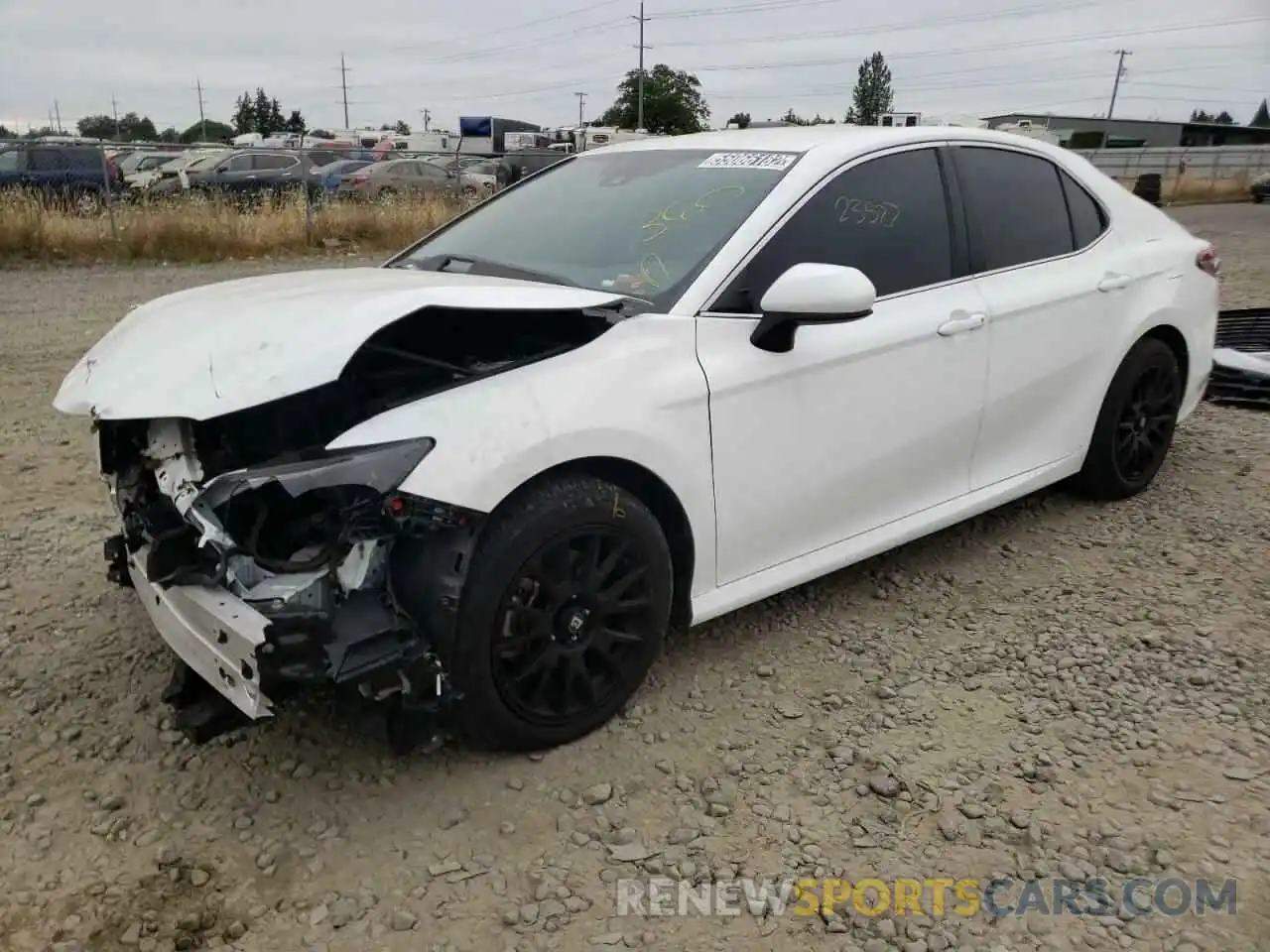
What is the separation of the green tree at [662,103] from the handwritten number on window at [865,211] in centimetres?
6121

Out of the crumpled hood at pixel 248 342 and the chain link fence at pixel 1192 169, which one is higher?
the chain link fence at pixel 1192 169

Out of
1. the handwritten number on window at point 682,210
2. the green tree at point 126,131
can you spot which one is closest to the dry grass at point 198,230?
the handwritten number on window at point 682,210

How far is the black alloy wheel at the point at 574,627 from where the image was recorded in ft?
8.48

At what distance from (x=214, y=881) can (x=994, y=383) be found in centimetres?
297

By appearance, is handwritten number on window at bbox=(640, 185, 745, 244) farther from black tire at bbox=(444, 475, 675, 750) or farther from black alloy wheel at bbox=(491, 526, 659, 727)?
black alloy wheel at bbox=(491, 526, 659, 727)

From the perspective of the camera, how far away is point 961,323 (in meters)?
3.53

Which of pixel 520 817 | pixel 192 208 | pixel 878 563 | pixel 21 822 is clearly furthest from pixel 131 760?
pixel 192 208

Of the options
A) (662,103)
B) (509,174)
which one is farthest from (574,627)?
(662,103)

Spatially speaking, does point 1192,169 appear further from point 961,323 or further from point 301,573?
point 301,573

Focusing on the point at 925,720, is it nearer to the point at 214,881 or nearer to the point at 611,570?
the point at 611,570

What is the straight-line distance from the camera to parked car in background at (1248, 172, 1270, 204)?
28.6 meters

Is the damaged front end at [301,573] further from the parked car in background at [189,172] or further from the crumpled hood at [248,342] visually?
the parked car in background at [189,172]

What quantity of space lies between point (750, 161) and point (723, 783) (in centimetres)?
203

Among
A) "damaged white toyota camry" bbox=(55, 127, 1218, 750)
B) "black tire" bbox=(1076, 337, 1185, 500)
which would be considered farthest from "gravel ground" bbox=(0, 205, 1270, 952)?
Result: "black tire" bbox=(1076, 337, 1185, 500)
